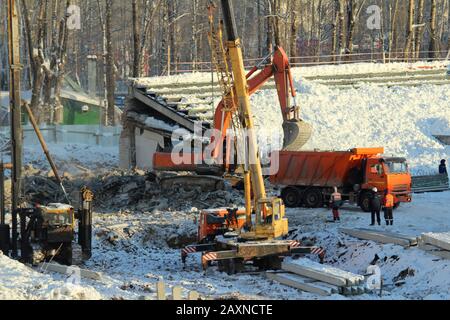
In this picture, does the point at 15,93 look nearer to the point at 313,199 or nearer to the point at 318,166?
the point at 318,166

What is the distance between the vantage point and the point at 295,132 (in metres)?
32.6

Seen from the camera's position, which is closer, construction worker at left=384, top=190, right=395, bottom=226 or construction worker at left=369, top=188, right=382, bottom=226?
construction worker at left=369, top=188, right=382, bottom=226

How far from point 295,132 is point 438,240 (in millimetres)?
10503

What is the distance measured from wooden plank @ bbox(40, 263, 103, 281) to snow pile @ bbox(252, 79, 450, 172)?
62.1 feet

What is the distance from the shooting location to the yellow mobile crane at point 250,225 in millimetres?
24453

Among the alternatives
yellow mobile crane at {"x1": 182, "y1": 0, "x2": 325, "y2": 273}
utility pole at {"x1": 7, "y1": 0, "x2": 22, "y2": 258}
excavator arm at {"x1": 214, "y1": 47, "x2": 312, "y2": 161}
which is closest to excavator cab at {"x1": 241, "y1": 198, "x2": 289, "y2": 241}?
yellow mobile crane at {"x1": 182, "y1": 0, "x2": 325, "y2": 273}

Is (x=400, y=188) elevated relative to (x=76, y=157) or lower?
elevated

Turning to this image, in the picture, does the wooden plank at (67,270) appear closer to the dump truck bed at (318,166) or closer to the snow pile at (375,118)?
the dump truck bed at (318,166)

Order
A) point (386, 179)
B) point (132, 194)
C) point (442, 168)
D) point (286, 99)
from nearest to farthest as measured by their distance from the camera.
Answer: point (386, 179) < point (286, 99) < point (132, 194) < point (442, 168)

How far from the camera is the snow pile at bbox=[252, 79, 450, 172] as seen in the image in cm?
4141

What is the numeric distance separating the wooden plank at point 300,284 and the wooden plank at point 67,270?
14.0 feet

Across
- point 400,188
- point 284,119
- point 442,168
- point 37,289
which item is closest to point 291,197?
point 284,119

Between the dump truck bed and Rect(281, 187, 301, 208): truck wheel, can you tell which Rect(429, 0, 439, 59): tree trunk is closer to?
the dump truck bed

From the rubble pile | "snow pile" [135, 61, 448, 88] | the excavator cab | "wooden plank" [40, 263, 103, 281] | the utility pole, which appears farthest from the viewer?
"snow pile" [135, 61, 448, 88]
